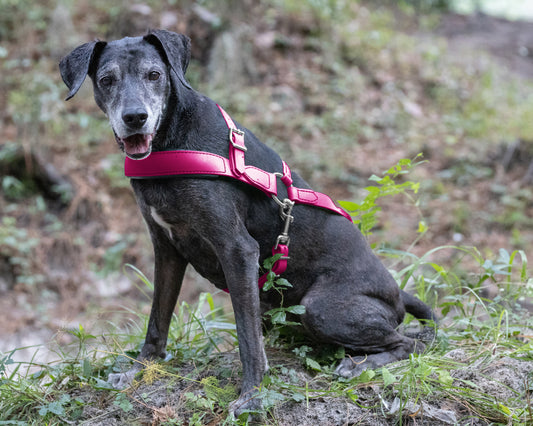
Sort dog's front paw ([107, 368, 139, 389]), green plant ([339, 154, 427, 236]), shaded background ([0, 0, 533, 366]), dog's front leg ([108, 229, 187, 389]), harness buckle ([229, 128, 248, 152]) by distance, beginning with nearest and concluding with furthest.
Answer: harness buckle ([229, 128, 248, 152]) < dog's front paw ([107, 368, 139, 389]) < dog's front leg ([108, 229, 187, 389]) < green plant ([339, 154, 427, 236]) < shaded background ([0, 0, 533, 366])

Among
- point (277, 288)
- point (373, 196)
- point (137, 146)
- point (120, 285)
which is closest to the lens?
point (137, 146)

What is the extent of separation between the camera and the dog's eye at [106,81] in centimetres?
238

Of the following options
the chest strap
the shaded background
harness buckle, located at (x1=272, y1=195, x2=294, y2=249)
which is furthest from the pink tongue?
the shaded background

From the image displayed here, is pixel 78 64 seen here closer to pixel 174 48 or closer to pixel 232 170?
pixel 174 48

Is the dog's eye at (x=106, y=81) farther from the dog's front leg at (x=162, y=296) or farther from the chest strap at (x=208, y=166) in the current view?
the dog's front leg at (x=162, y=296)

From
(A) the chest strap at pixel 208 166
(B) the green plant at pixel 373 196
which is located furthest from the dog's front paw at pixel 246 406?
(B) the green plant at pixel 373 196

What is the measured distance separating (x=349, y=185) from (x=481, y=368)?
4446 mm

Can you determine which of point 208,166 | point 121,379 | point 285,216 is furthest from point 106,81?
point 121,379

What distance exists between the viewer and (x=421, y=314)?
3203 millimetres

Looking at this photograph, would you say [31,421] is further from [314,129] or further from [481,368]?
[314,129]

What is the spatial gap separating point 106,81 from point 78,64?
0.60 feet

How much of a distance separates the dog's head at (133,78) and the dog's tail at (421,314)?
1.83 meters

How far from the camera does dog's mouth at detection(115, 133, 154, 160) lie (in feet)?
7.67

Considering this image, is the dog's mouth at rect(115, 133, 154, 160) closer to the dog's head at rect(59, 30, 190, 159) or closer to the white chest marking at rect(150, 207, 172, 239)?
the dog's head at rect(59, 30, 190, 159)
